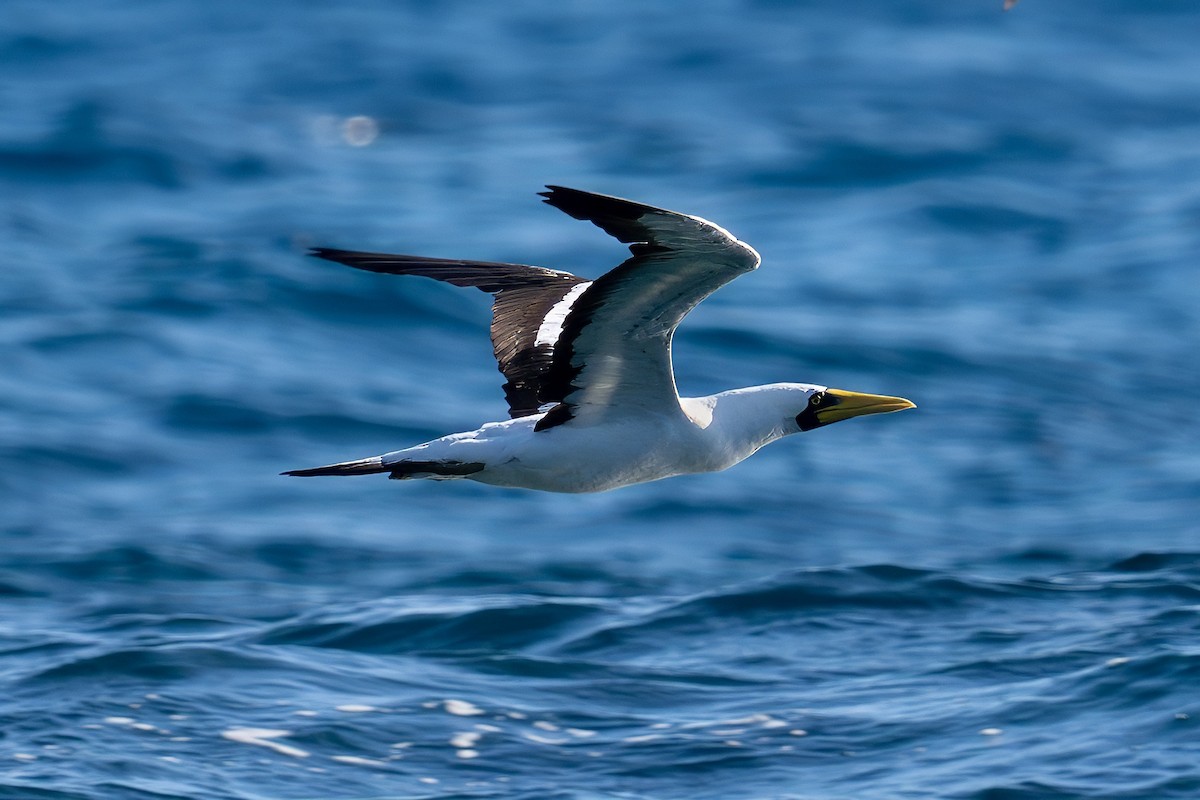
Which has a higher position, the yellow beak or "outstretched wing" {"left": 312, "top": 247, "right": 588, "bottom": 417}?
"outstretched wing" {"left": 312, "top": 247, "right": 588, "bottom": 417}

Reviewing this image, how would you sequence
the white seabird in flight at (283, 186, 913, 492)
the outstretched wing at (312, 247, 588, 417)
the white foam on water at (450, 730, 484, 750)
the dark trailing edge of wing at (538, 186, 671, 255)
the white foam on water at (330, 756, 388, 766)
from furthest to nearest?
the white foam on water at (450, 730, 484, 750) → the white foam on water at (330, 756, 388, 766) → the outstretched wing at (312, 247, 588, 417) → the white seabird in flight at (283, 186, 913, 492) → the dark trailing edge of wing at (538, 186, 671, 255)

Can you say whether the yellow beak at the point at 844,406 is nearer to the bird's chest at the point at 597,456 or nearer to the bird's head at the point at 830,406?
the bird's head at the point at 830,406

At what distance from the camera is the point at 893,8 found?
3488 centimetres

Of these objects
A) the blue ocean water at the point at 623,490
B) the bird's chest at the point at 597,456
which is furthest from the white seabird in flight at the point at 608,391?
the blue ocean water at the point at 623,490

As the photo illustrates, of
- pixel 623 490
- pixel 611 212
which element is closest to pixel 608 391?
pixel 611 212

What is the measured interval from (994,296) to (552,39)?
13.7 metres

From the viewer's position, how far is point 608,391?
9.36 m

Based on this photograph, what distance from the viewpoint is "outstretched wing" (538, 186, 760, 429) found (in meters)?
7.63

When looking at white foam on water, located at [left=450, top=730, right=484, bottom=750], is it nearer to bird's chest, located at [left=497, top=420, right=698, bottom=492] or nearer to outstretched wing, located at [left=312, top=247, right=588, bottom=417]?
outstretched wing, located at [left=312, top=247, right=588, bottom=417]

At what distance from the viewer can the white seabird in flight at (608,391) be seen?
27.1 feet

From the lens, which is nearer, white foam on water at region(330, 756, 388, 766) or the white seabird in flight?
the white seabird in flight

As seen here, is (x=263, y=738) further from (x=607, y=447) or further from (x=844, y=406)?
(x=844, y=406)

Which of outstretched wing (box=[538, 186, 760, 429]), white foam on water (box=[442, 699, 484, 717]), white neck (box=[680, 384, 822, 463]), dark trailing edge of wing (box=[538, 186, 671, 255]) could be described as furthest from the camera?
white foam on water (box=[442, 699, 484, 717])

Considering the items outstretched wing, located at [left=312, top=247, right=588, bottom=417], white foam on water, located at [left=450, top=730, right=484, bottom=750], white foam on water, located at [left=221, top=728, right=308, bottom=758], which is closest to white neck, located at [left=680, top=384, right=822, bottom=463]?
outstretched wing, located at [left=312, top=247, right=588, bottom=417]
